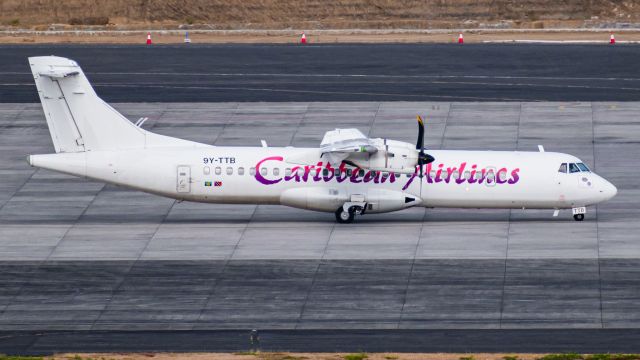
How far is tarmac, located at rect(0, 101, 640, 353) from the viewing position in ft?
111

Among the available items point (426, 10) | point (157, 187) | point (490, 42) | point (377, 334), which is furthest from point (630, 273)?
point (426, 10)

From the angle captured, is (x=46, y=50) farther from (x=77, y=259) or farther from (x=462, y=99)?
(x=77, y=259)

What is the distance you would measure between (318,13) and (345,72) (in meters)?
32.0

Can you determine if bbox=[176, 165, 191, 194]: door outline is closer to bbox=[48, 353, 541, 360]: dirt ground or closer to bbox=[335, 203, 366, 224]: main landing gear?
bbox=[335, 203, 366, 224]: main landing gear

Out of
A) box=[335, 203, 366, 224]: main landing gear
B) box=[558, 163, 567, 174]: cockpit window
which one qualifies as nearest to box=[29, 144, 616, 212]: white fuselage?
box=[558, 163, 567, 174]: cockpit window

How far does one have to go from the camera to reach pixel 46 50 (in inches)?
3253

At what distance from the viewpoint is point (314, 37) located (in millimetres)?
90812

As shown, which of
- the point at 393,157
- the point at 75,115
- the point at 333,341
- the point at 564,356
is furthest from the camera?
the point at 75,115

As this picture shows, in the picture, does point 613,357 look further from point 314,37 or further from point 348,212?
point 314,37

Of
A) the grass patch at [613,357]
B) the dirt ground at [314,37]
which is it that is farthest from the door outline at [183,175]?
the dirt ground at [314,37]

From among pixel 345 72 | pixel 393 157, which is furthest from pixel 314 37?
pixel 393 157

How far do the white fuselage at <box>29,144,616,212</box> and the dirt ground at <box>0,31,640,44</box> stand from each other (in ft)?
135

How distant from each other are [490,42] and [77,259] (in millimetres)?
48301

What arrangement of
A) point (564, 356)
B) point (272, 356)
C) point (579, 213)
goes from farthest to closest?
point (579, 213) → point (272, 356) → point (564, 356)
